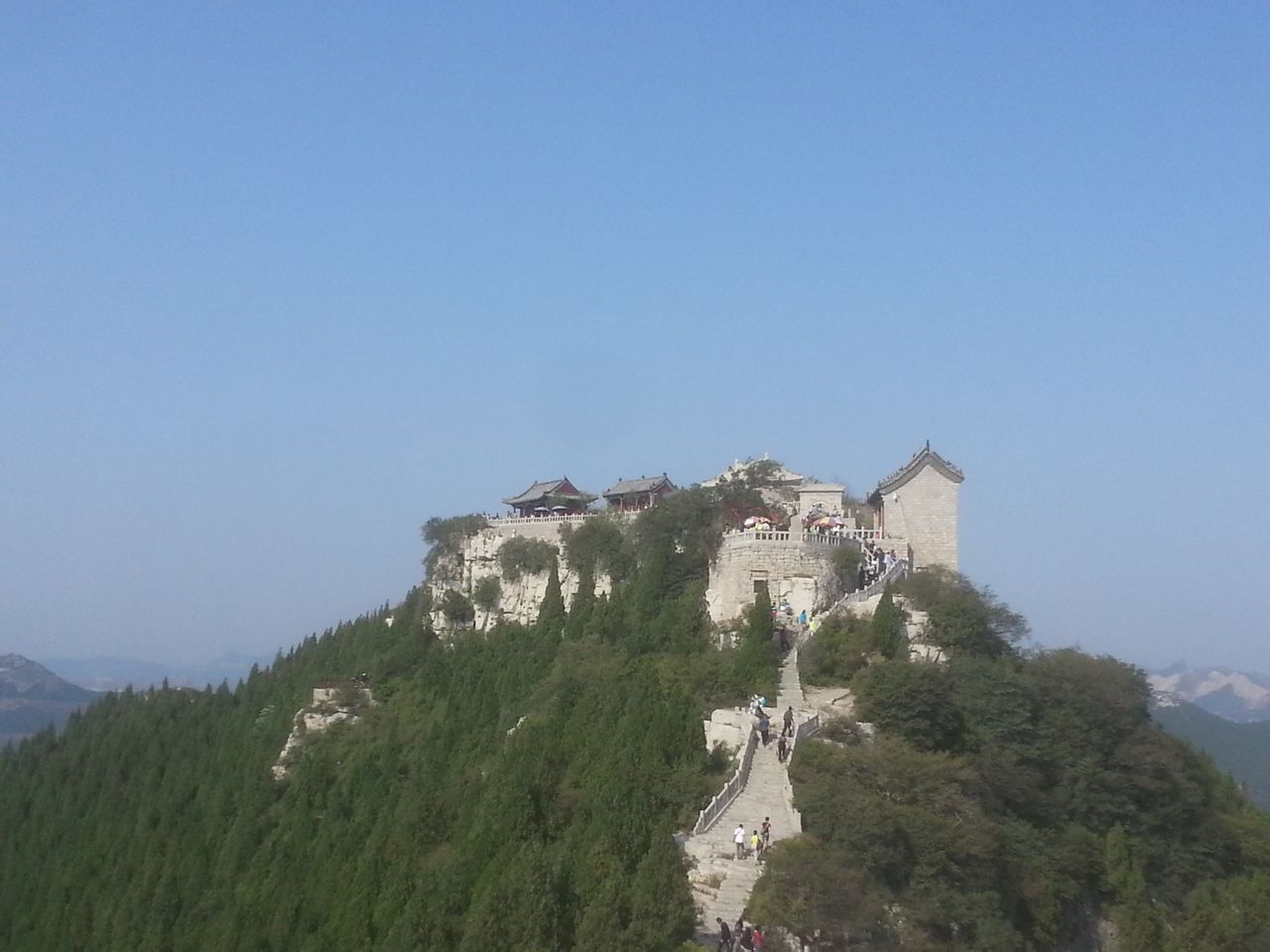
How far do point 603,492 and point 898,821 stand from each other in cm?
2164

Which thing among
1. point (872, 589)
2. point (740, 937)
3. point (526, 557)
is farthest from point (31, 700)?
point (740, 937)

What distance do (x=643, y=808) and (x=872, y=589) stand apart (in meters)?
10.3

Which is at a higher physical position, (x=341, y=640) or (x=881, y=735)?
(x=341, y=640)

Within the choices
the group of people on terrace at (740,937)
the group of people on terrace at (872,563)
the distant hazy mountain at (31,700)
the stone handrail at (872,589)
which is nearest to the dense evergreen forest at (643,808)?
the group of people on terrace at (740,937)

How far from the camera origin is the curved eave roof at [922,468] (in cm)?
3581

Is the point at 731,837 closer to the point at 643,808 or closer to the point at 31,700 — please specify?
the point at 643,808

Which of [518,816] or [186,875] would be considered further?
[186,875]

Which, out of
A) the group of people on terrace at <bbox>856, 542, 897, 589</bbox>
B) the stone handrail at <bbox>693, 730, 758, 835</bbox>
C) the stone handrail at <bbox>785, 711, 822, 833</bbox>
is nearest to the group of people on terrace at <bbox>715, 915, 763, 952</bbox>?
the stone handrail at <bbox>693, 730, 758, 835</bbox>

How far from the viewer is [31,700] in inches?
7146

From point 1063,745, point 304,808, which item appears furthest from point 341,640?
point 1063,745

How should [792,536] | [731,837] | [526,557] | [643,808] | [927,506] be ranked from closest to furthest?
1. [731,837]
2. [643,808]
3. [792,536]
4. [927,506]
5. [526,557]

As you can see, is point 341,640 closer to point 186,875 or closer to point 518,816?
A: point 186,875

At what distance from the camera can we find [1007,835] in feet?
81.4

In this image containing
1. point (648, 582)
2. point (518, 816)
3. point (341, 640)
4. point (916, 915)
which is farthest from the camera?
point (341, 640)
